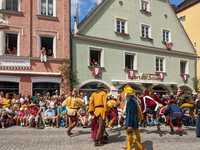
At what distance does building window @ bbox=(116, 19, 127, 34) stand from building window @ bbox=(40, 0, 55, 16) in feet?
19.7

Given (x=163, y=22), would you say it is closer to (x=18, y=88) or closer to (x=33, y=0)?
(x=33, y=0)

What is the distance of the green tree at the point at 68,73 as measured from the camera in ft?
49.3

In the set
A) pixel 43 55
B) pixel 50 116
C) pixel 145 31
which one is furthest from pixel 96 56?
pixel 50 116

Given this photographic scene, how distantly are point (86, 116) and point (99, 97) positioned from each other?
5.03 m

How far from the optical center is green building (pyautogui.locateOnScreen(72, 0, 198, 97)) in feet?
54.1

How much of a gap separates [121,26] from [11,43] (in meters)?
9.62

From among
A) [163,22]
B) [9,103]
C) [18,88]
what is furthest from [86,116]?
[163,22]

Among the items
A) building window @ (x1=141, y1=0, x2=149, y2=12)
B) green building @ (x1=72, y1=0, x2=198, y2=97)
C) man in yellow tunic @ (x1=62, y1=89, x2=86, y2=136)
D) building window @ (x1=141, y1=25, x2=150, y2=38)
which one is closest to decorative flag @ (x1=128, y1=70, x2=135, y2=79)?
green building @ (x1=72, y1=0, x2=198, y2=97)

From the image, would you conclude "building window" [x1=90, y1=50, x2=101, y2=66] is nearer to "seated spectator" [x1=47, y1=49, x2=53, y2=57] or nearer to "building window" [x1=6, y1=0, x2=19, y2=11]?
"seated spectator" [x1=47, y1=49, x2=53, y2=57]

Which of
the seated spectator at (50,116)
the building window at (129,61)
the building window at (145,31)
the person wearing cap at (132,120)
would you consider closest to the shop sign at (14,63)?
the seated spectator at (50,116)

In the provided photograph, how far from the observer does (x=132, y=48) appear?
62.3 feet

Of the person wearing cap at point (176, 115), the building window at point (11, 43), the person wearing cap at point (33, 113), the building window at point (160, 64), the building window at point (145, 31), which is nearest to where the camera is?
the person wearing cap at point (176, 115)

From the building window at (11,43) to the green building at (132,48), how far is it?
168 inches

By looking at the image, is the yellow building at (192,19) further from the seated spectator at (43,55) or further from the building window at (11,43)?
the building window at (11,43)
